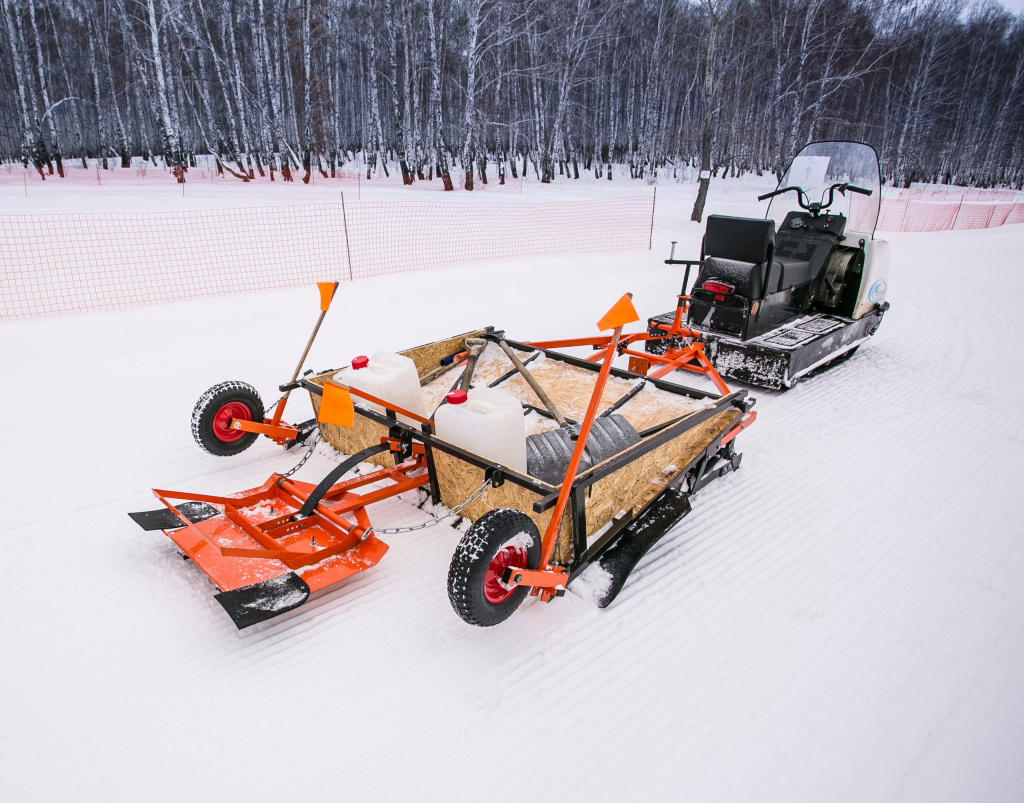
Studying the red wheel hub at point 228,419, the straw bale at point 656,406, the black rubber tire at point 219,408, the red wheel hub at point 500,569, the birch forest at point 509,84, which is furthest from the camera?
the birch forest at point 509,84

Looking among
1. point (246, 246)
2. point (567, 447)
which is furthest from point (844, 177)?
point (246, 246)

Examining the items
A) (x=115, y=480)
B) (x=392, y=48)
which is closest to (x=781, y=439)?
(x=115, y=480)

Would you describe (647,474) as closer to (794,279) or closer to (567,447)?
(567,447)

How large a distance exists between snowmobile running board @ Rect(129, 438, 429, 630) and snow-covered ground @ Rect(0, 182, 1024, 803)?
0.21m

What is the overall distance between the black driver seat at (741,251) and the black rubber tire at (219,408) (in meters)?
3.78

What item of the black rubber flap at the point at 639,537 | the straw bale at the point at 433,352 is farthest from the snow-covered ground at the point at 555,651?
the straw bale at the point at 433,352

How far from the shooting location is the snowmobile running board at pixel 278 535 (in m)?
2.34

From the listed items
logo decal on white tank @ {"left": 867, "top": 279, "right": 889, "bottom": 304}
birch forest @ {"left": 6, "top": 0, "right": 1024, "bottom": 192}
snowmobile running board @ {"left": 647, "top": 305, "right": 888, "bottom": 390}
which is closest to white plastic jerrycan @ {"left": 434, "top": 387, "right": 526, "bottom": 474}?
snowmobile running board @ {"left": 647, "top": 305, "right": 888, "bottom": 390}

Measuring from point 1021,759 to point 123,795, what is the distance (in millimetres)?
2932

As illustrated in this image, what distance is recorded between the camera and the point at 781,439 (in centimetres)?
421

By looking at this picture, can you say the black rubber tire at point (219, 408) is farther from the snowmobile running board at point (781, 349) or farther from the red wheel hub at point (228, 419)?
the snowmobile running board at point (781, 349)

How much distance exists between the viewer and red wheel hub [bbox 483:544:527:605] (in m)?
2.26

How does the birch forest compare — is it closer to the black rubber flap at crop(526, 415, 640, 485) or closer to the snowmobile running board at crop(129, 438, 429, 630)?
the black rubber flap at crop(526, 415, 640, 485)

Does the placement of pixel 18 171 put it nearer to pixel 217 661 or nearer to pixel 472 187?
pixel 472 187
